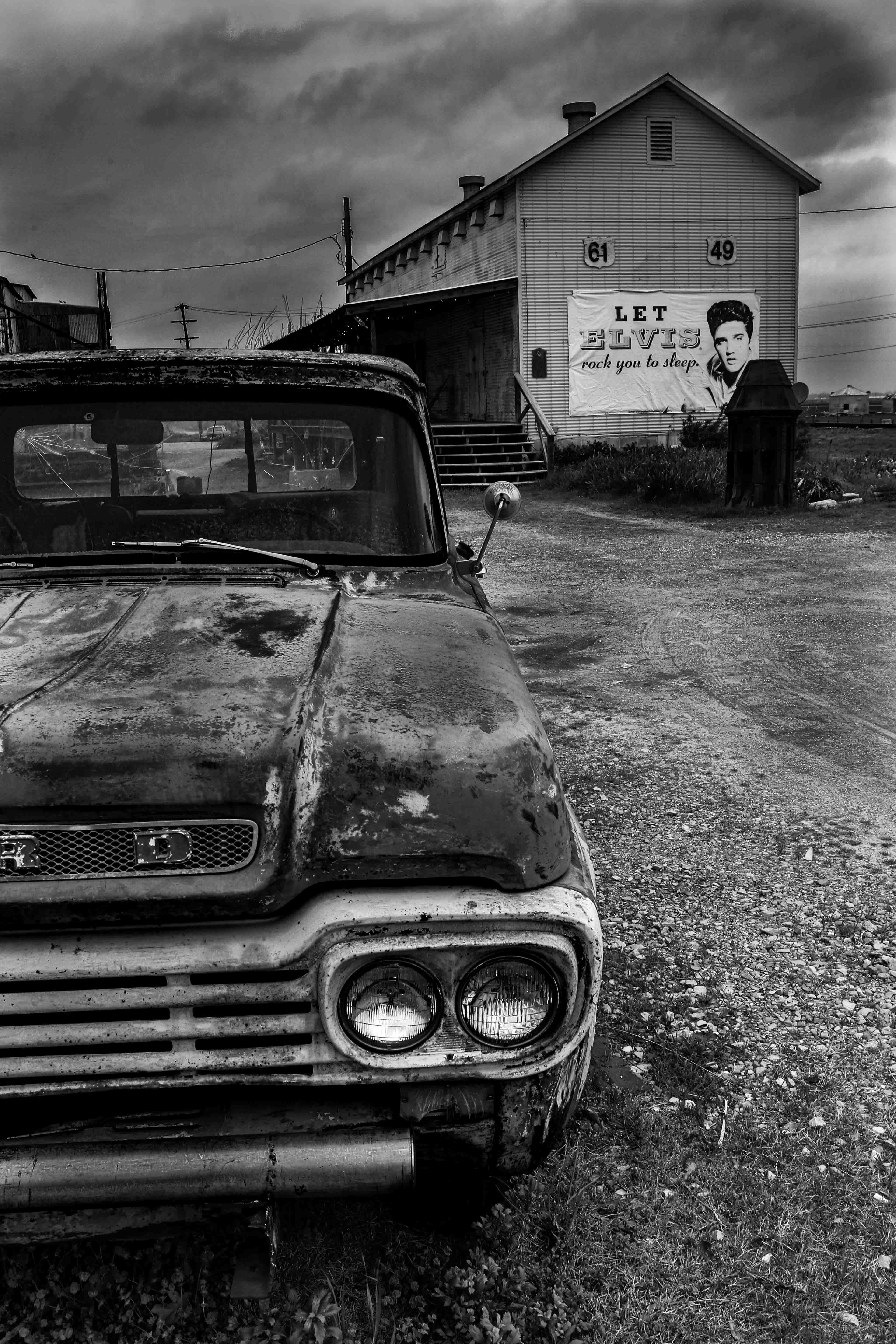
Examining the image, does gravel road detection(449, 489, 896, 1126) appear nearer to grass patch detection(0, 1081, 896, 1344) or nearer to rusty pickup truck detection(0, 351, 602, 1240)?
grass patch detection(0, 1081, 896, 1344)

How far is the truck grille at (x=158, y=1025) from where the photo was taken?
1792mm

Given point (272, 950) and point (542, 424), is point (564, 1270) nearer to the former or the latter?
point (272, 950)

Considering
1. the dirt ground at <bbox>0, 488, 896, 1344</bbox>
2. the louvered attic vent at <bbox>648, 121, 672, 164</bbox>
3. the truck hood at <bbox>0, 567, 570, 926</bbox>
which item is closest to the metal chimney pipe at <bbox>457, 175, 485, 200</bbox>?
the louvered attic vent at <bbox>648, 121, 672, 164</bbox>

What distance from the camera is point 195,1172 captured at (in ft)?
5.94

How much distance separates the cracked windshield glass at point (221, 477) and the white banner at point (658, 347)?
2283 centimetres

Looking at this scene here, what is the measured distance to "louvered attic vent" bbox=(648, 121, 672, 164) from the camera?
25.1m

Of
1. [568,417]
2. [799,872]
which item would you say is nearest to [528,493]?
[568,417]

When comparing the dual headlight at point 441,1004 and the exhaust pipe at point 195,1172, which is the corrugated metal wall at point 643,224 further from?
the exhaust pipe at point 195,1172

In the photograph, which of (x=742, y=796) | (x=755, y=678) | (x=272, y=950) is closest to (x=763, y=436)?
(x=755, y=678)

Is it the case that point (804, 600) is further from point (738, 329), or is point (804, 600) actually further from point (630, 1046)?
point (738, 329)

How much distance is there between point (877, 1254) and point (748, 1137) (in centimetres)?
44

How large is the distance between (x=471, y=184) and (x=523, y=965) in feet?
108

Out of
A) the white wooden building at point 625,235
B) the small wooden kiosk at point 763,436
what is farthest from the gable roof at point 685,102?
the small wooden kiosk at point 763,436

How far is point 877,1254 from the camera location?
2457 millimetres
